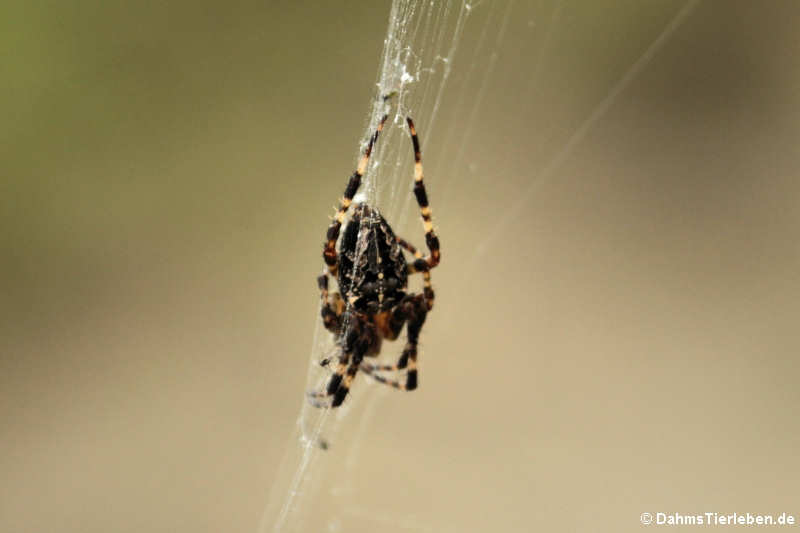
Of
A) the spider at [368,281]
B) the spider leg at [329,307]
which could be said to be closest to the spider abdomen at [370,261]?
the spider at [368,281]

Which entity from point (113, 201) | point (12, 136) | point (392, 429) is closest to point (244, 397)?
point (392, 429)

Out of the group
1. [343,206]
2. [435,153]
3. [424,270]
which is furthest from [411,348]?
[435,153]

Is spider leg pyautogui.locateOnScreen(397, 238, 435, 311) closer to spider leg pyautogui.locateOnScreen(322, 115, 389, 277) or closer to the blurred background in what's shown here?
spider leg pyautogui.locateOnScreen(322, 115, 389, 277)

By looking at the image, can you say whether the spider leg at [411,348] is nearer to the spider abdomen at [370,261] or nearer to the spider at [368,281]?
the spider at [368,281]

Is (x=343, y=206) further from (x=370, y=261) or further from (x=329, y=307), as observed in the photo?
(x=329, y=307)

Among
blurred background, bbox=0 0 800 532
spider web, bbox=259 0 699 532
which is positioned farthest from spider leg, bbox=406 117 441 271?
blurred background, bbox=0 0 800 532

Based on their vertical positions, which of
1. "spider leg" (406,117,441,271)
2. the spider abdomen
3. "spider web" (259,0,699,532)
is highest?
"spider web" (259,0,699,532)
